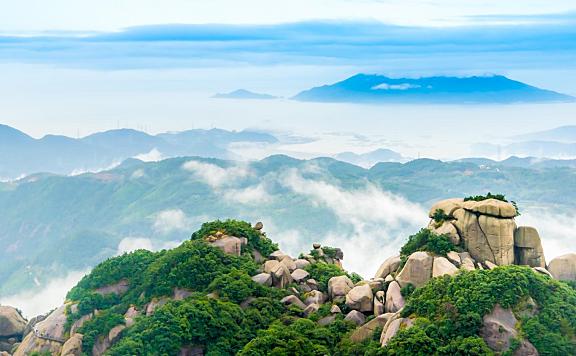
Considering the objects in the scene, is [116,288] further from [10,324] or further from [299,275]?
[299,275]

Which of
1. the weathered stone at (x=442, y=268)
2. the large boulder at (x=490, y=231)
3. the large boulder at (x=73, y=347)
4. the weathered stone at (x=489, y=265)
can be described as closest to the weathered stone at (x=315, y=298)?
the weathered stone at (x=442, y=268)

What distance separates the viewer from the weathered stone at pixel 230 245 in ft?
222

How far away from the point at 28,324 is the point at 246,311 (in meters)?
22.2

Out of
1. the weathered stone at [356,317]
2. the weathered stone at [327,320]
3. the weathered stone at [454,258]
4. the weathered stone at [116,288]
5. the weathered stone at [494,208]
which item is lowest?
the weathered stone at [116,288]

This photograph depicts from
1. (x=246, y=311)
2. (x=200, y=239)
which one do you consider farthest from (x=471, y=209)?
(x=200, y=239)

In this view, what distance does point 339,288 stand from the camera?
204 feet

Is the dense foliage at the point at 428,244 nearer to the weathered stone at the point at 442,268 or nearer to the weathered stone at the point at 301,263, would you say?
the weathered stone at the point at 442,268

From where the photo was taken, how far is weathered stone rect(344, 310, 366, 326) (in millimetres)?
57875

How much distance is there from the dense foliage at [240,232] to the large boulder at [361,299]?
1301 centimetres

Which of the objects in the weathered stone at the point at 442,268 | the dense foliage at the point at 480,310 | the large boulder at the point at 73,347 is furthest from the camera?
the large boulder at the point at 73,347

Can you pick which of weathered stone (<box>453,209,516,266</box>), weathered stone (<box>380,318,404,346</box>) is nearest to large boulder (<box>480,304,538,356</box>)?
weathered stone (<box>380,318,404,346</box>)

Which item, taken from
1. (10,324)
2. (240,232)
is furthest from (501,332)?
(10,324)

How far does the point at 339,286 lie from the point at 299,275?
494cm

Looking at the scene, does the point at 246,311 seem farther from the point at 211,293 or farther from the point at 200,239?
the point at 200,239
